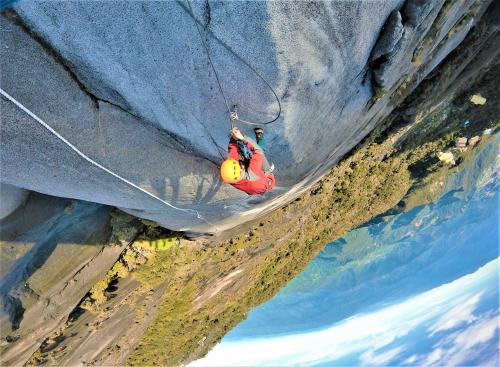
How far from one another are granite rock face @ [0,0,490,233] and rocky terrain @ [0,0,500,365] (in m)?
0.02

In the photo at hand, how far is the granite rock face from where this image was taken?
11.7ft

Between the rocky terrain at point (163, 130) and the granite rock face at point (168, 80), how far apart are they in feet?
0.06

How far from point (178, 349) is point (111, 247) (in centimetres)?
859

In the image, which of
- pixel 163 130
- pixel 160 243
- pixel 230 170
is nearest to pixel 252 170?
pixel 230 170

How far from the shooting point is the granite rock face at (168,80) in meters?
3.58

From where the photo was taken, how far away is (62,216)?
636cm

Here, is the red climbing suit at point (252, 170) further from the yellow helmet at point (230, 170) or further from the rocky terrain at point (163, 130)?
the rocky terrain at point (163, 130)

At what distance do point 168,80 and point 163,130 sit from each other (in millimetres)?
823

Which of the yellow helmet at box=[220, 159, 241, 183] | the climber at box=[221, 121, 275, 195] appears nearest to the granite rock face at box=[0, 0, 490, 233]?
the climber at box=[221, 121, 275, 195]

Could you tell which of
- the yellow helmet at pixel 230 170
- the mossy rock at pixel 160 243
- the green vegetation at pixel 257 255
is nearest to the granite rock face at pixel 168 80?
the yellow helmet at pixel 230 170

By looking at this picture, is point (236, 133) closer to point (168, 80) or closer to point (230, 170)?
point (230, 170)

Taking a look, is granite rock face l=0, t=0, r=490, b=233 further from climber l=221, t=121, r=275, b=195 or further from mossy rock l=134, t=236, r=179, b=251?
mossy rock l=134, t=236, r=179, b=251

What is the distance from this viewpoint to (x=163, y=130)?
473 centimetres

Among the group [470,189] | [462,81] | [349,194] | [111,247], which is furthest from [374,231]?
[111,247]
